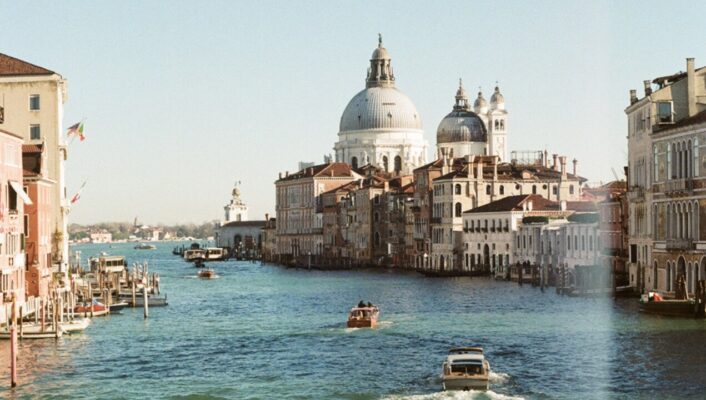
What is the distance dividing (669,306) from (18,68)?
22207mm

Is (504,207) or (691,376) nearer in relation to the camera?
(691,376)

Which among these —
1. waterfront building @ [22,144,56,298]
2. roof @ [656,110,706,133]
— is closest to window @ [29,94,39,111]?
waterfront building @ [22,144,56,298]

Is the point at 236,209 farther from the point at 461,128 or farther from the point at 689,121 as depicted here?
the point at 689,121

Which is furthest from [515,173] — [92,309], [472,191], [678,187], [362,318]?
[362,318]

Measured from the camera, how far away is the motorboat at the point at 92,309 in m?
42.5

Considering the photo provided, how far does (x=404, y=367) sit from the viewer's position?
2902 cm

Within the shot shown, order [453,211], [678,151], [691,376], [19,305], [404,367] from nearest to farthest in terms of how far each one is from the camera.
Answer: [691,376], [404,367], [19,305], [678,151], [453,211]

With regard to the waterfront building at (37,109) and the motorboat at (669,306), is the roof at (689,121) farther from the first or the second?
the waterfront building at (37,109)

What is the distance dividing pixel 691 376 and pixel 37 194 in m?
21.4

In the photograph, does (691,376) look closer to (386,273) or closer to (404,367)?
(404,367)

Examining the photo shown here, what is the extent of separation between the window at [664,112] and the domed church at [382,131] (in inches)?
3197

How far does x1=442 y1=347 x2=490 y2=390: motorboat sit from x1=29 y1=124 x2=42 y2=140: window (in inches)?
988

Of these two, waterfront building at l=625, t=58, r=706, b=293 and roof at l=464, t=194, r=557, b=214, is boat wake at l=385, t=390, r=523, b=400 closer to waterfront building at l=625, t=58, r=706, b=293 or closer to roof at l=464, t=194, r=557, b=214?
waterfront building at l=625, t=58, r=706, b=293

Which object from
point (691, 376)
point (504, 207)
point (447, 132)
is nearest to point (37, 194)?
point (691, 376)
